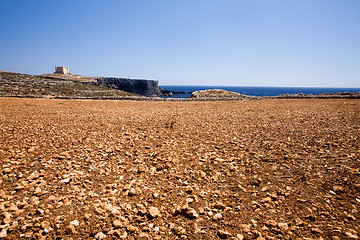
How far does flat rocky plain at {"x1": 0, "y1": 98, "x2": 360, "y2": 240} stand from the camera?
2840mm

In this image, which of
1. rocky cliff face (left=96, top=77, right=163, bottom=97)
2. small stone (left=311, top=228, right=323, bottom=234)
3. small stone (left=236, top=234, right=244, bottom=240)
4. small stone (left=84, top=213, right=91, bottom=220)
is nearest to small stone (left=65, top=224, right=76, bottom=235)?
small stone (left=84, top=213, right=91, bottom=220)

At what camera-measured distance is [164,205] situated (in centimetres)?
341

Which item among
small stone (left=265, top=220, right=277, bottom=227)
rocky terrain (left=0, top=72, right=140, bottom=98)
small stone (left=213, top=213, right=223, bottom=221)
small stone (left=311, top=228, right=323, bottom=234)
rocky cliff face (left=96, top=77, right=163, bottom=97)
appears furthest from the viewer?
rocky cliff face (left=96, top=77, right=163, bottom=97)

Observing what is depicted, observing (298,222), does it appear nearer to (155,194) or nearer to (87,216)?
(155,194)

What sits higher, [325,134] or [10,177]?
[325,134]

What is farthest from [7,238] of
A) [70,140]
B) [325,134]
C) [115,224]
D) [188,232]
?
[325,134]

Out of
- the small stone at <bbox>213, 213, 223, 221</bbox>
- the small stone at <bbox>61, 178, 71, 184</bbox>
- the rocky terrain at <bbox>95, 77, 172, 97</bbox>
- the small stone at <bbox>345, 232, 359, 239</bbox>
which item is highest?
the rocky terrain at <bbox>95, 77, 172, 97</bbox>

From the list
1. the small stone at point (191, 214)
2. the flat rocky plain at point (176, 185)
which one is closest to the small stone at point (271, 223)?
the flat rocky plain at point (176, 185)

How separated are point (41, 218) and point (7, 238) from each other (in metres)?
0.43

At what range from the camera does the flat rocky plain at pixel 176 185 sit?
9.32 feet

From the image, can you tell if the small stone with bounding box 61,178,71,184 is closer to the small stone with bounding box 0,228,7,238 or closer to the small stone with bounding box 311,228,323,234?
the small stone with bounding box 0,228,7,238

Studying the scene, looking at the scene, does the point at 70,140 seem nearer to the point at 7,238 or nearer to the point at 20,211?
the point at 20,211

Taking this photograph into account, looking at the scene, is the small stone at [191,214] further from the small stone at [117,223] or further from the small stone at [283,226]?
the small stone at [283,226]

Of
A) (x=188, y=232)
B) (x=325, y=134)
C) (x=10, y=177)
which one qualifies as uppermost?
(x=325, y=134)
